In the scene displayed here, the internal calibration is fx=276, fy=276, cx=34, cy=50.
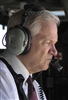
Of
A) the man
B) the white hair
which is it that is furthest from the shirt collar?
the white hair

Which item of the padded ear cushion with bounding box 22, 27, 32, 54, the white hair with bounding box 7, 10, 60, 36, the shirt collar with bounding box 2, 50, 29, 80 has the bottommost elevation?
the shirt collar with bounding box 2, 50, 29, 80

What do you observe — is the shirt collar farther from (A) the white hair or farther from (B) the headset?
(A) the white hair

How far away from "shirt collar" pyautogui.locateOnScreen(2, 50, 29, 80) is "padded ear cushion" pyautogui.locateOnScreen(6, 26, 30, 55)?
0.03 meters

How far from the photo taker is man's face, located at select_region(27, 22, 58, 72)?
1356 millimetres

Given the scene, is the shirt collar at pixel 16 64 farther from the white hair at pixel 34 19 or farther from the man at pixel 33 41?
the white hair at pixel 34 19

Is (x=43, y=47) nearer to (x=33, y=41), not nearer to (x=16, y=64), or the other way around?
(x=33, y=41)

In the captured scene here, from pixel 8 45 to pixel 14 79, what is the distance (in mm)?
183

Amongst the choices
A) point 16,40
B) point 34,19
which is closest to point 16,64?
point 16,40

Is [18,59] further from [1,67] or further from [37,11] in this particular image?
[37,11]

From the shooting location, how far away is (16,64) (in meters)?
1.30

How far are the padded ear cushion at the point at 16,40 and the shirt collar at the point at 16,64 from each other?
1.2 inches

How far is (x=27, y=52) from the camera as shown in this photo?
134 centimetres

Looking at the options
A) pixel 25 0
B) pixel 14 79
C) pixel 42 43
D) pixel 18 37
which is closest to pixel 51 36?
pixel 42 43

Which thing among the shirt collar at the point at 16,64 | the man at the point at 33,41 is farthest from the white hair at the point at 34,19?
the shirt collar at the point at 16,64
